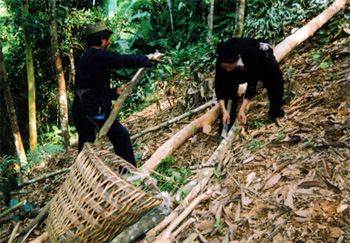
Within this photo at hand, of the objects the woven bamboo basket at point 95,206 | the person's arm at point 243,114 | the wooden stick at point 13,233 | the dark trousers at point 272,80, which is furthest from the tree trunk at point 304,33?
the wooden stick at point 13,233

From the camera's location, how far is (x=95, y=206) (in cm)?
158

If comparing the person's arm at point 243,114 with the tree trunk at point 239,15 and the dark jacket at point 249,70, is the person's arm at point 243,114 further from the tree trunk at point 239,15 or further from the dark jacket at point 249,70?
the tree trunk at point 239,15

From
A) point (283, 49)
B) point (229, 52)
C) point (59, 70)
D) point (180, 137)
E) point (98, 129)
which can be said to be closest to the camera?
point (229, 52)

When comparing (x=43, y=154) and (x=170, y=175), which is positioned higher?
(x=170, y=175)

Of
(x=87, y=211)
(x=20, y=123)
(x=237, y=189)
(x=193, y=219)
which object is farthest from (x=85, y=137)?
(x=20, y=123)

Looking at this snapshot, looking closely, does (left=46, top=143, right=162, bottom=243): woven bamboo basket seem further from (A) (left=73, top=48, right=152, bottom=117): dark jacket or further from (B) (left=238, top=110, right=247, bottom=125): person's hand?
(B) (left=238, top=110, right=247, bottom=125): person's hand

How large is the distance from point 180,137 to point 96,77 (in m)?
1.27

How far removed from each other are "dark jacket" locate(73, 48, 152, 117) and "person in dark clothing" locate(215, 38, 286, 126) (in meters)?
0.97

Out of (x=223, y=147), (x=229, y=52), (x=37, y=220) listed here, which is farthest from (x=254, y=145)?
(x=37, y=220)

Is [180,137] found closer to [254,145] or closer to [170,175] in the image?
[170,175]

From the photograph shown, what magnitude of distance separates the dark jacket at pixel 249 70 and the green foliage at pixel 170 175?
3.33 feet

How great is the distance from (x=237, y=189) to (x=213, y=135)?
1117 mm

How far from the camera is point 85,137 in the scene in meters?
2.66

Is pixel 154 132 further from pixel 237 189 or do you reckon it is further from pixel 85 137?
pixel 237 189
